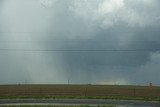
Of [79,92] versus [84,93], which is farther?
[79,92]

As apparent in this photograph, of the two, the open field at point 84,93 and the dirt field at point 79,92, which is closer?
the open field at point 84,93

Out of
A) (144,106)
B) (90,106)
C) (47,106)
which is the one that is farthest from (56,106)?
(144,106)

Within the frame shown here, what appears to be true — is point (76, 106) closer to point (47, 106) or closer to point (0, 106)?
point (47, 106)

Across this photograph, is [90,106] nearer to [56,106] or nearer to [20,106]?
[56,106]

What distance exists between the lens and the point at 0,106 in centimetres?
5503

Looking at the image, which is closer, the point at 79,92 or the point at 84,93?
the point at 84,93

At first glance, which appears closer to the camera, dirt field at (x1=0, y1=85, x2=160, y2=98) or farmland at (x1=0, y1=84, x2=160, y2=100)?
farmland at (x1=0, y1=84, x2=160, y2=100)

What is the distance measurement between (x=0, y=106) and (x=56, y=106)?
9058mm

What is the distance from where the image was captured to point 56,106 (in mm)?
52906

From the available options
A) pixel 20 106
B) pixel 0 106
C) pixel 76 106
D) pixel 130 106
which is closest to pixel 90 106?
pixel 76 106

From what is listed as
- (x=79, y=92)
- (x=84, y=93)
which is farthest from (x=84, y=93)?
(x=79, y=92)

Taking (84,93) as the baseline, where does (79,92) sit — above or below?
above

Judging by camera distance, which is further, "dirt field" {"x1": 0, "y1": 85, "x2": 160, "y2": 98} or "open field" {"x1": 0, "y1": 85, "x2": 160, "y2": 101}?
"dirt field" {"x1": 0, "y1": 85, "x2": 160, "y2": 98}

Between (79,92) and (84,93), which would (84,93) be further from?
(79,92)
